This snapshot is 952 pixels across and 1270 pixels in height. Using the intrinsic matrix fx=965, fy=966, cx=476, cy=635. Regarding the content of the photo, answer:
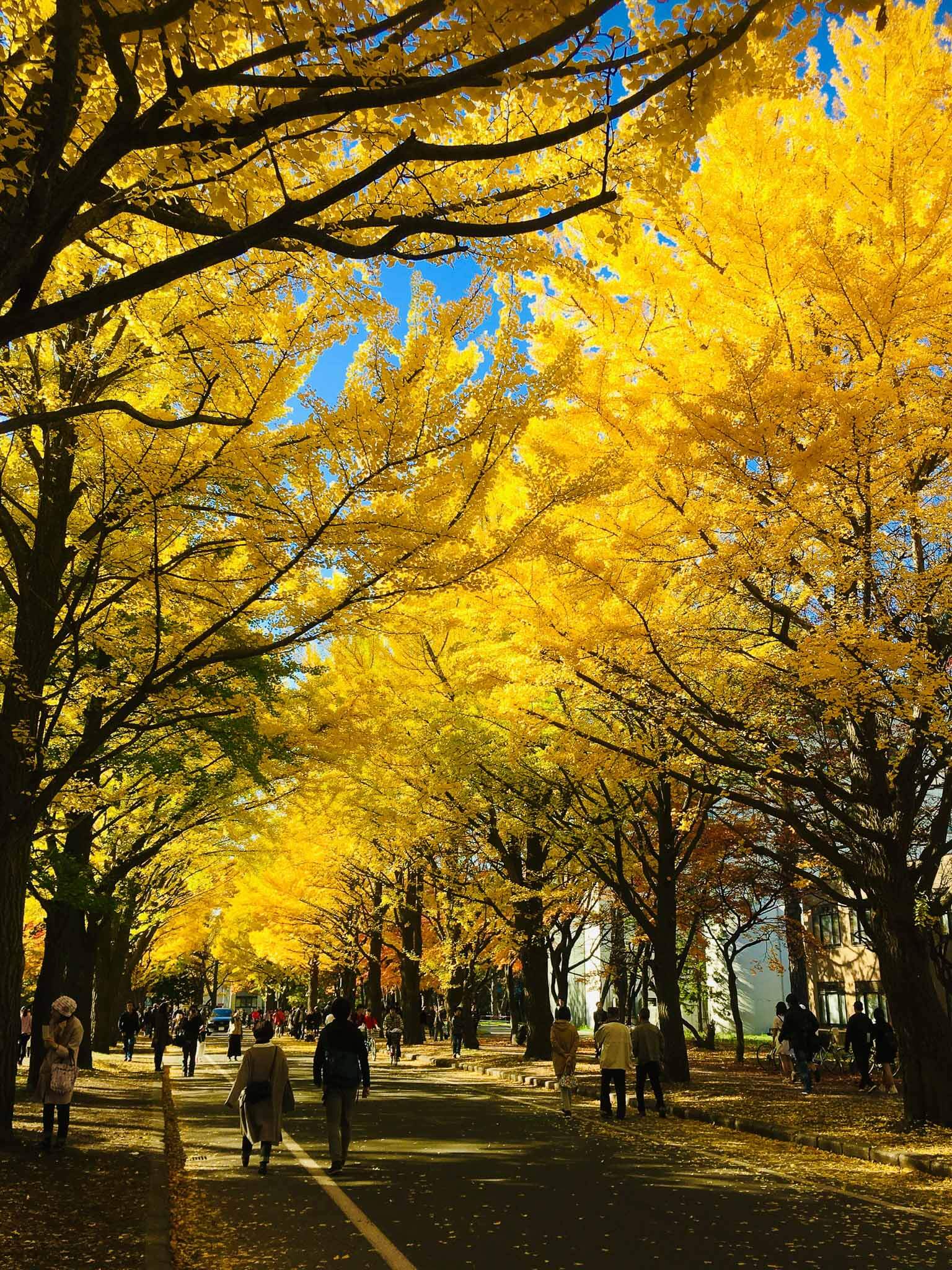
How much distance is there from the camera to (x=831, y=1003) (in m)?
29.4

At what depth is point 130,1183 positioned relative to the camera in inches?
290

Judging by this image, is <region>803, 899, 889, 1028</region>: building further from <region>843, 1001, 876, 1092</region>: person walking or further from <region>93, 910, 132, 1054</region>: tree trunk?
<region>93, 910, 132, 1054</region>: tree trunk

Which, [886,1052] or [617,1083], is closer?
[617,1083]

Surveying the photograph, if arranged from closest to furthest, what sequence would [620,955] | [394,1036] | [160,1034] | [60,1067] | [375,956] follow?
1. [60,1067]
2. [160,1034]
3. [394,1036]
4. [620,955]
5. [375,956]

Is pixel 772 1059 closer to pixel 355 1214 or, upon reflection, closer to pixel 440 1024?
pixel 355 1214

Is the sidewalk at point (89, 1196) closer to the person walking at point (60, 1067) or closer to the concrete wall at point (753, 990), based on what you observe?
the person walking at point (60, 1067)

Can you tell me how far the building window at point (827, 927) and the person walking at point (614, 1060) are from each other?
17.3m

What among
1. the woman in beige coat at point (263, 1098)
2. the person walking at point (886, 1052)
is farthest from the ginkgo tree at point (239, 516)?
the person walking at point (886, 1052)

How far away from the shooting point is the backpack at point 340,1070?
8.68 metres

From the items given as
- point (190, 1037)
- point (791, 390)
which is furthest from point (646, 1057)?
point (190, 1037)

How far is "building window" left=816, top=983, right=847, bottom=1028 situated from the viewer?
2856 cm

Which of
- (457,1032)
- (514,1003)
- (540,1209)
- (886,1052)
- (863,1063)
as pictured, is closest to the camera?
(540,1209)

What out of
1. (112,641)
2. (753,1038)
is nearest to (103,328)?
(112,641)

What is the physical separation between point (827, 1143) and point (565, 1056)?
4051mm
